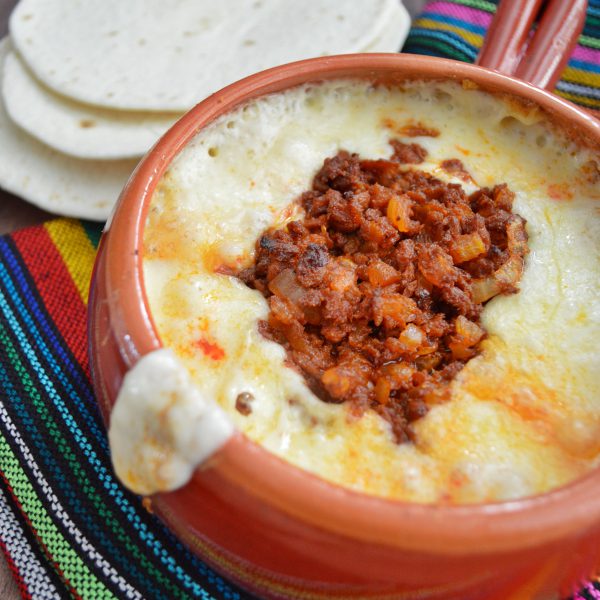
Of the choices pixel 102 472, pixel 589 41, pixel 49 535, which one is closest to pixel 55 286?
pixel 102 472

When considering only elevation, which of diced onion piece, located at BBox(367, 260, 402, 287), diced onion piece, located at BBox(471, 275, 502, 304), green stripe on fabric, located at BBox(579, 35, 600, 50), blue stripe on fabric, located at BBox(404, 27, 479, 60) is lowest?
diced onion piece, located at BBox(367, 260, 402, 287)

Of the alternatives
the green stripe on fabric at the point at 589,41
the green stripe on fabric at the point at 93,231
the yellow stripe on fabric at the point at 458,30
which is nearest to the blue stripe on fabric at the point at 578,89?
the green stripe on fabric at the point at 589,41

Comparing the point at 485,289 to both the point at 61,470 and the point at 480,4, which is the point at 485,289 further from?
the point at 480,4

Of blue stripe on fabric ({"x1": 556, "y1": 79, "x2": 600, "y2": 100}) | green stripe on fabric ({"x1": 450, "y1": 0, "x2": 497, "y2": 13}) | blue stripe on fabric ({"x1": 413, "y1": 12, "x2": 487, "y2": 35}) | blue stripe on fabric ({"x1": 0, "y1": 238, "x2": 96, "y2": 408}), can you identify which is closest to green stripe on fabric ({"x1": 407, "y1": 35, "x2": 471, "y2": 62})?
blue stripe on fabric ({"x1": 413, "y1": 12, "x2": 487, "y2": 35})

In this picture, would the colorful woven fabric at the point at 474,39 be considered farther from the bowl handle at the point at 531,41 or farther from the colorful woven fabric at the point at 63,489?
the colorful woven fabric at the point at 63,489

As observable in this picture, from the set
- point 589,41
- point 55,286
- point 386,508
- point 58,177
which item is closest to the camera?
point 386,508

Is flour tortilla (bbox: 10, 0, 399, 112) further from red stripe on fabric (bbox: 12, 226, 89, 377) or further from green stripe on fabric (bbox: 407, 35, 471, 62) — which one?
red stripe on fabric (bbox: 12, 226, 89, 377)
